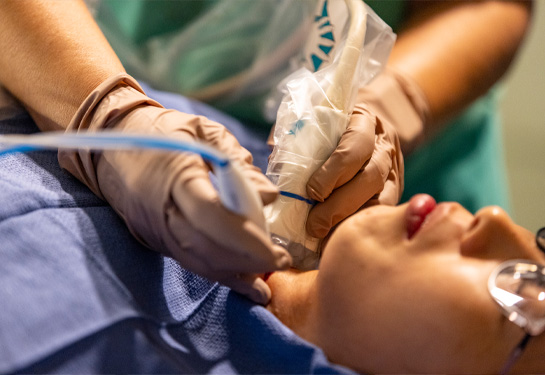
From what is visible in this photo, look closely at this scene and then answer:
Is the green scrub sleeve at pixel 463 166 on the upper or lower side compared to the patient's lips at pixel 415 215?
lower

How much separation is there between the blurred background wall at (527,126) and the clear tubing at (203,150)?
1.82m

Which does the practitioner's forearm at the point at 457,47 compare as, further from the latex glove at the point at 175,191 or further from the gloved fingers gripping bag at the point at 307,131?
the latex glove at the point at 175,191

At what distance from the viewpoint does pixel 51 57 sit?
742 mm

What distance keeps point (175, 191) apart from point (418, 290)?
0.99 feet

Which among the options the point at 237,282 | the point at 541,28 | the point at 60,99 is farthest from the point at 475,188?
the point at 541,28

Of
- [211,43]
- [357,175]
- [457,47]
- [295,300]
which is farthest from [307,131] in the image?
[457,47]

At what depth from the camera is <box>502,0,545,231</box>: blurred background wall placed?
207 cm

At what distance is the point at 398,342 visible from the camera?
1.94ft

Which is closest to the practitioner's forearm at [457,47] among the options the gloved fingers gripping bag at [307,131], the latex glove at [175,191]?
the gloved fingers gripping bag at [307,131]

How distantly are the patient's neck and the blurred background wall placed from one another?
1.64 metres

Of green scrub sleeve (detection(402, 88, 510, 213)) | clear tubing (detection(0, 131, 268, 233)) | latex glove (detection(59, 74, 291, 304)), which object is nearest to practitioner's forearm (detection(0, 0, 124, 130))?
latex glove (detection(59, 74, 291, 304))

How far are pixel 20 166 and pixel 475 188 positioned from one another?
3.28 ft

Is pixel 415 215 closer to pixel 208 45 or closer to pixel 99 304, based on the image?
pixel 99 304

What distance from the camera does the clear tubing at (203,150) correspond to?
477 millimetres
